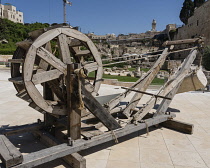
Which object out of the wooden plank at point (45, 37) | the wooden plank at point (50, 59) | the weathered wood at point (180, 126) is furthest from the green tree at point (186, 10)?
the wooden plank at point (50, 59)

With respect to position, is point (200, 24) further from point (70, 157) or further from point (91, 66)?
point (70, 157)

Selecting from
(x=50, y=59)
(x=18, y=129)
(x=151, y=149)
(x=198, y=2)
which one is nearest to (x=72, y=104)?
(x=50, y=59)

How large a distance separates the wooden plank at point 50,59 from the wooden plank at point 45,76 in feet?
0.29

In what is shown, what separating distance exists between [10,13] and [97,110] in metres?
84.2

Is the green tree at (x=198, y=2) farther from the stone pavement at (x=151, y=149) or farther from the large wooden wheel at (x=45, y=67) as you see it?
the large wooden wheel at (x=45, y=67)

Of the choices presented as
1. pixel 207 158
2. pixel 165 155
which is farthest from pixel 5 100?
pixel 207 158

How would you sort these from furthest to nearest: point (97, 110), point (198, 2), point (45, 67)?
point (198, 2), point (45, 67), point (97, 110)

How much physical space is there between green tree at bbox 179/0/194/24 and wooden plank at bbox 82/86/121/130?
5607 centimetres

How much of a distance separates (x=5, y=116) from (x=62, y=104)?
3151 millimetres

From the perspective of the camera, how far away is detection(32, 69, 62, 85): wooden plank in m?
2.95

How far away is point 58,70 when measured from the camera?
311cm

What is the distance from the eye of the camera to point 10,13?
7356 cm

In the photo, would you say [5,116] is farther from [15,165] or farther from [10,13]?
[10,13]

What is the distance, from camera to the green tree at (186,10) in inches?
1991
